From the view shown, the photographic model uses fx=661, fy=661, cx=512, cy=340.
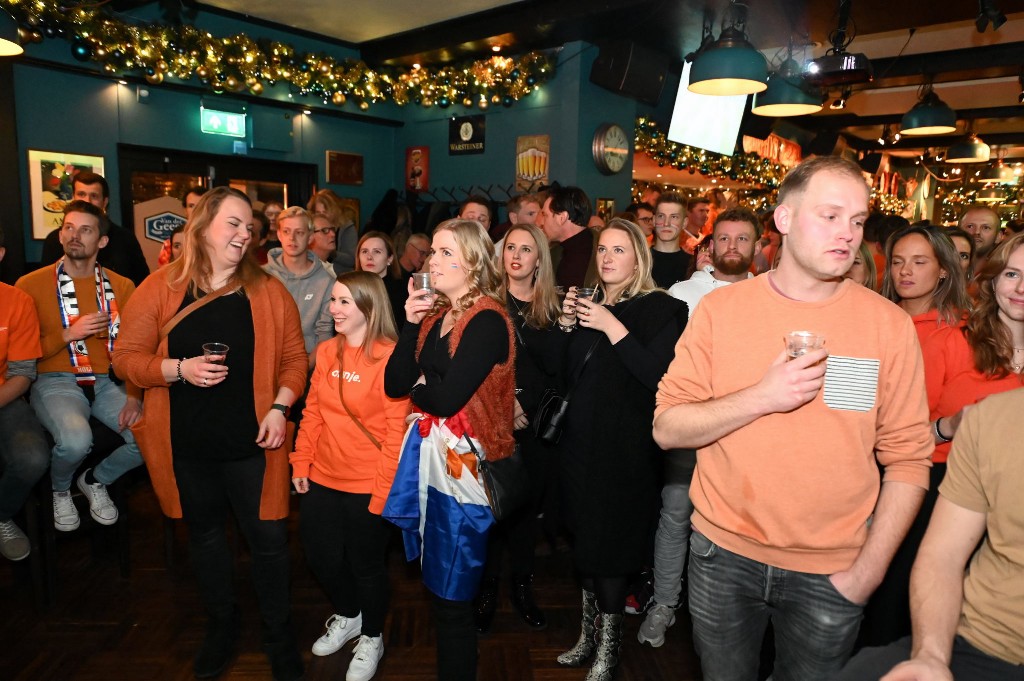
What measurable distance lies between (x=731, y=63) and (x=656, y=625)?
146 inches

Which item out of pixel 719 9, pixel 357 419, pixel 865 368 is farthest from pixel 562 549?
pixel 719 9

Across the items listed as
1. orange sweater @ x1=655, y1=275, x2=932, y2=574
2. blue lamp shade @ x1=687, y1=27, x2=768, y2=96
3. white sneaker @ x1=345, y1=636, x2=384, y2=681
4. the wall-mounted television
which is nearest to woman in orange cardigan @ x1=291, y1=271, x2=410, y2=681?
white sneaker @ x1=345, y1=636, x2=384, y2=681

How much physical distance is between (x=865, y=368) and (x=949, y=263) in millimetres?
1509

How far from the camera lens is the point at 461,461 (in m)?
2.04

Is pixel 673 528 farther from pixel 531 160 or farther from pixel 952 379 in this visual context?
pixel 531 160

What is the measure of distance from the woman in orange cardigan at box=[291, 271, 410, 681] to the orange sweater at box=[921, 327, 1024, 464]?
1.86m

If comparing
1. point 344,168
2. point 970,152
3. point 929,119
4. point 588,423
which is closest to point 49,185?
point 344,168

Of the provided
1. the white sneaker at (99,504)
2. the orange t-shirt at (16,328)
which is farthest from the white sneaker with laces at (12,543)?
the orange t-shirt at (16,328)

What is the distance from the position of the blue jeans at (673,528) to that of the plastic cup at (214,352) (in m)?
1.75

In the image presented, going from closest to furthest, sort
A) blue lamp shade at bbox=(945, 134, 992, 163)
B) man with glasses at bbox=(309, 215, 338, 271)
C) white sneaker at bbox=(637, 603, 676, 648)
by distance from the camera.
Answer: white sneaker at bbox=(637, 603, 676, 648) < man with glasses at bbox=(309, 215, 338, 271) < blue lamp shade at bbox=(945, 134, 992, 163)

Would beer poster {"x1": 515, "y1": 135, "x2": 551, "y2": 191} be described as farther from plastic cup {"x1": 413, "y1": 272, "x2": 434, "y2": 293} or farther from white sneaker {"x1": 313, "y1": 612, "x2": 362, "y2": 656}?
white sneaker {"x1": 313, "y1": 612, "x2": 362, "y2": 656}

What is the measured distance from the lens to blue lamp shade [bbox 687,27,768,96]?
4.59 m

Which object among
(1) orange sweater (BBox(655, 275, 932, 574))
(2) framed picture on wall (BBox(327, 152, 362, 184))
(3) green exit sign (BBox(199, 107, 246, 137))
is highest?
(3) green exit sign (BBox(199, 107, 246, 137))

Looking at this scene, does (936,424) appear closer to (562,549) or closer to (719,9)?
(562,549)
